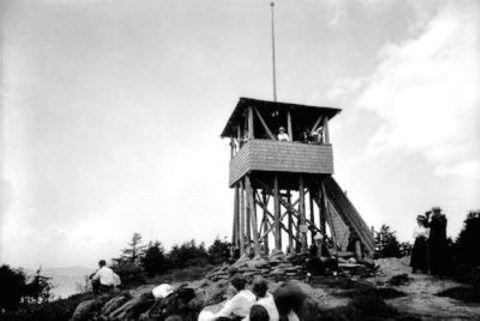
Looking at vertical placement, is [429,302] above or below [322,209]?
below

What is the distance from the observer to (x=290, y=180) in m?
22.1

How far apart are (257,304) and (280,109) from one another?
601 inches

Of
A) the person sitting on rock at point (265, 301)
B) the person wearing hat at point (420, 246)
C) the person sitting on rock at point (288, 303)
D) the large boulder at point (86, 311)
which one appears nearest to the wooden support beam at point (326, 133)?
the person wearing hat at point (420, 246)

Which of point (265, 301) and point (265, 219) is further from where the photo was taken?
point (265, 219)

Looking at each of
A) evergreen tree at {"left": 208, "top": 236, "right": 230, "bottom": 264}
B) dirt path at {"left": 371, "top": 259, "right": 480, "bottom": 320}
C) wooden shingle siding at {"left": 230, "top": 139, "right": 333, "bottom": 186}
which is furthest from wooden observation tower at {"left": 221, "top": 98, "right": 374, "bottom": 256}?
evergreen tree at {"left": 208, "top": 236, "right": 230, "bottom": 264}

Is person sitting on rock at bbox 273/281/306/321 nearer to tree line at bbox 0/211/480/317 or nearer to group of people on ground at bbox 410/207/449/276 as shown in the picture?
group of people on ground at bbox 410/207/449/276

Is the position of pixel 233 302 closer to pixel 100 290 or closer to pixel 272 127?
pixel 100 290

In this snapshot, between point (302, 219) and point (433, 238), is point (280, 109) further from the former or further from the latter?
point (433, 238)

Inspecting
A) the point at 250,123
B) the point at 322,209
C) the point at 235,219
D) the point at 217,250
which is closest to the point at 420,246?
the point at 322,209

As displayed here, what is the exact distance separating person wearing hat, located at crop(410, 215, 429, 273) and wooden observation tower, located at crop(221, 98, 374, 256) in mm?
3892

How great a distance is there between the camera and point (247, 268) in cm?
1545

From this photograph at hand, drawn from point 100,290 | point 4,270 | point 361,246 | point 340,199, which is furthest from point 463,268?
point 4,270

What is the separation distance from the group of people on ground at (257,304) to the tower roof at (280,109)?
43.9 ft

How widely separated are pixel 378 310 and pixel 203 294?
17.1 feet
